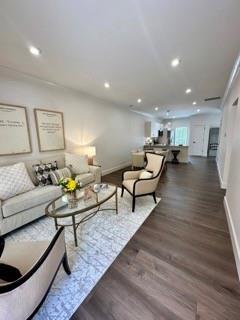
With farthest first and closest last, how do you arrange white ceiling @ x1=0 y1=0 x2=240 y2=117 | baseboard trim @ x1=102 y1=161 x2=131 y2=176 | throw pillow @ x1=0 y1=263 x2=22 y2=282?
baseboard trim @ x1=102 y1=161 x2=131 y2=176, white ceiling @ x1=0 y1=0 x2=240 y2=117, throw pillow @ x1=0 y1=263 x2=22 y2=282

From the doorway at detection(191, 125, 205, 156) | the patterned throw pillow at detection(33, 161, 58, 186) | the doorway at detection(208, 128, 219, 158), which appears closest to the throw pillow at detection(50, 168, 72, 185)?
the patterned throw pillow at detection(33, 161, 58, 186)

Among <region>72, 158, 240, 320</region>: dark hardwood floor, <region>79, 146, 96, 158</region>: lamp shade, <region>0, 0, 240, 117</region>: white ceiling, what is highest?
<region>0, 0, 240, 117</region>: white ceiling

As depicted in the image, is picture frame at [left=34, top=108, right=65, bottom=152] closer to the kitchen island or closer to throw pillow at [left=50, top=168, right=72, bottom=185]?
throw pillow at [left=50, top=168, right=72, bottom=185]

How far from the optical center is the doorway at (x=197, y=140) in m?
9.16

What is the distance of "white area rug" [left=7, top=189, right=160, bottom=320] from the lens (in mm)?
1284

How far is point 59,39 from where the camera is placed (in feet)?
6.11

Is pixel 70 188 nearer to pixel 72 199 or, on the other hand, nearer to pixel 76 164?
pixel 72 199

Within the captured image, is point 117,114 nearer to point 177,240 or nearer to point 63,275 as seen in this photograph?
point 177,240

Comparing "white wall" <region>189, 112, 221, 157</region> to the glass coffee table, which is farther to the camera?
"white wall" <region>189, 112, 221, 157</region>

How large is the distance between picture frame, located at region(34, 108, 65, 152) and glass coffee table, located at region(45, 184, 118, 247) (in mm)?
1628

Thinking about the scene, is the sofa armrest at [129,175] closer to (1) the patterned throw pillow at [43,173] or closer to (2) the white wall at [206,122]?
(1) the patterned throw pillow at [43,173]

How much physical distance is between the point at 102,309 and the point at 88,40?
289cm

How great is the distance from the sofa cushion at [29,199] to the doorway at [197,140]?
29.9ft

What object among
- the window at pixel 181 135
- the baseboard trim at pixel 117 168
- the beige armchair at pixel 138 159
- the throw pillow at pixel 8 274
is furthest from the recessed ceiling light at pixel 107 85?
the window at pixel 181 135
